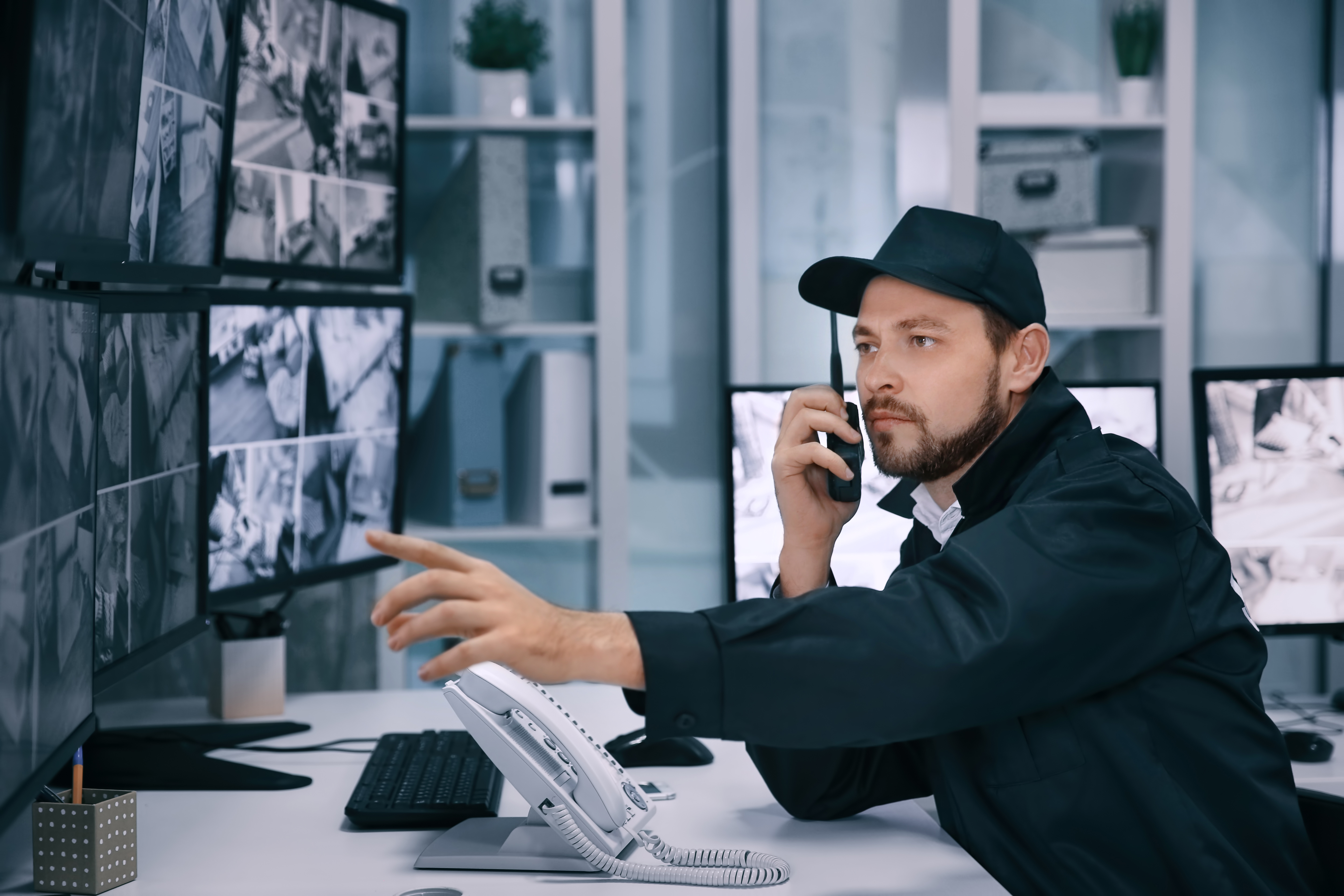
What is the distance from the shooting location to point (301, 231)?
199 centimetres

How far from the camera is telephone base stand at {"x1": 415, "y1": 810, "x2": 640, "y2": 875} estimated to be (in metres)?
1.16

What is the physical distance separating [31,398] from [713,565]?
2.40 m

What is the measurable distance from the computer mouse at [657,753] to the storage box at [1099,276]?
1.54 meters

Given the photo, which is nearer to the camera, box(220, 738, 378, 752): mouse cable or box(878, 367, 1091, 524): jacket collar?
box(878, 367, 1091, 524): jacket collar

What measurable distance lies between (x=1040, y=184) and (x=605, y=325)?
3.35ft

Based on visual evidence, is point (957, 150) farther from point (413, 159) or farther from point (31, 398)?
point (31, 398)

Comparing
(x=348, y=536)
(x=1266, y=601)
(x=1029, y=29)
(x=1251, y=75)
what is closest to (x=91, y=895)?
(x=348, y=536)

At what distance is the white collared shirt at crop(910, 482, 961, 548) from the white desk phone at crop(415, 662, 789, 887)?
47 centimetres

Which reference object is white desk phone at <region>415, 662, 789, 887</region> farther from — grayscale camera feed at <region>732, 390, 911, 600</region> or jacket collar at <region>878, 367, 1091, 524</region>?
grayscale camera feed at <region>732, 390, 911, 600</region>

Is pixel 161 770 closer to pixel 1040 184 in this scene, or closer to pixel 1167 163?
pixel 1040 184

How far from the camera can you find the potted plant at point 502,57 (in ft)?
8.51

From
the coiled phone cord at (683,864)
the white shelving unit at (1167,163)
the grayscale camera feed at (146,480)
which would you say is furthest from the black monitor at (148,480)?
the white shelving unit at (1167,163)

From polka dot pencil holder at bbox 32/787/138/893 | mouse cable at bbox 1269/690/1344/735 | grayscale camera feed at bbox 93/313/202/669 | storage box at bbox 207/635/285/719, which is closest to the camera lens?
polka dot pencil holder at bbox 32/787/138/893

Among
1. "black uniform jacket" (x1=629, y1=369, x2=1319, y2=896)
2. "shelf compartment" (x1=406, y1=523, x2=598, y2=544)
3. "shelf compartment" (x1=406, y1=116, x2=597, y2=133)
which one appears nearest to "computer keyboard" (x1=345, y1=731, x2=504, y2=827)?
"black uniform jacket" (x1=629, y1=369, x2=1319, y2=896)
